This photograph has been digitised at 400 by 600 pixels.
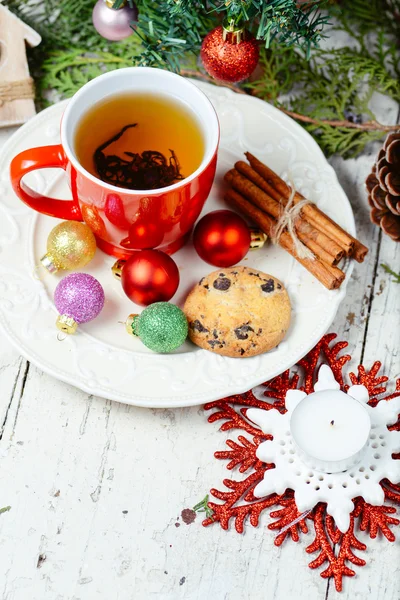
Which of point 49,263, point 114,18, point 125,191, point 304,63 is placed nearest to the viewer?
point 125,191

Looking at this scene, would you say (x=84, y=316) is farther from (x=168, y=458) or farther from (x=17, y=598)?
(x=17, y=598)

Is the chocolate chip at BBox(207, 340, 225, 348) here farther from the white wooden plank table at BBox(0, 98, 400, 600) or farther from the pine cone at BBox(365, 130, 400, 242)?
the pine cone at BBox(365, 130, 400, 242)

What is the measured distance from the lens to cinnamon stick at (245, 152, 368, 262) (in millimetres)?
1129

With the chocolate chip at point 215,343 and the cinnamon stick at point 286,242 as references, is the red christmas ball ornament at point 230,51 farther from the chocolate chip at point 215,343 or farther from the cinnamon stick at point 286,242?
the chocolate chip at point 215,343

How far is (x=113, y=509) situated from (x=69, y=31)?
2.80 feet

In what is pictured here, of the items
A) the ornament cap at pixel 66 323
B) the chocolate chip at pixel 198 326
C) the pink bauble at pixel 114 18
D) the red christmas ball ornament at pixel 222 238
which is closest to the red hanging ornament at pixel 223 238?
the red christmas ball ornament at pixel 222 238

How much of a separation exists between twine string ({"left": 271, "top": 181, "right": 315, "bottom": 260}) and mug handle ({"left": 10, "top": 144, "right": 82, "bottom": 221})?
0.29 metres

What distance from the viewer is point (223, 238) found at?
1.11 m

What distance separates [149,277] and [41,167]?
209mm

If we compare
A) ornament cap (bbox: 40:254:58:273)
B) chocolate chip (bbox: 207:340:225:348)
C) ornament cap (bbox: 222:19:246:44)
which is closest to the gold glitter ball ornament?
ornament cap (bbox: 40:254:58:273)

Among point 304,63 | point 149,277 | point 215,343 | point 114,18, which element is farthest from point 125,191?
point 304,63

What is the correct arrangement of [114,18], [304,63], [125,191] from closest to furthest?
[125,191], [114,18], [304,63]

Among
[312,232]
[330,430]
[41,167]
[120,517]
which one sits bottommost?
[120,517]

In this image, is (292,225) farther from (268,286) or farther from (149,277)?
(149,277)
